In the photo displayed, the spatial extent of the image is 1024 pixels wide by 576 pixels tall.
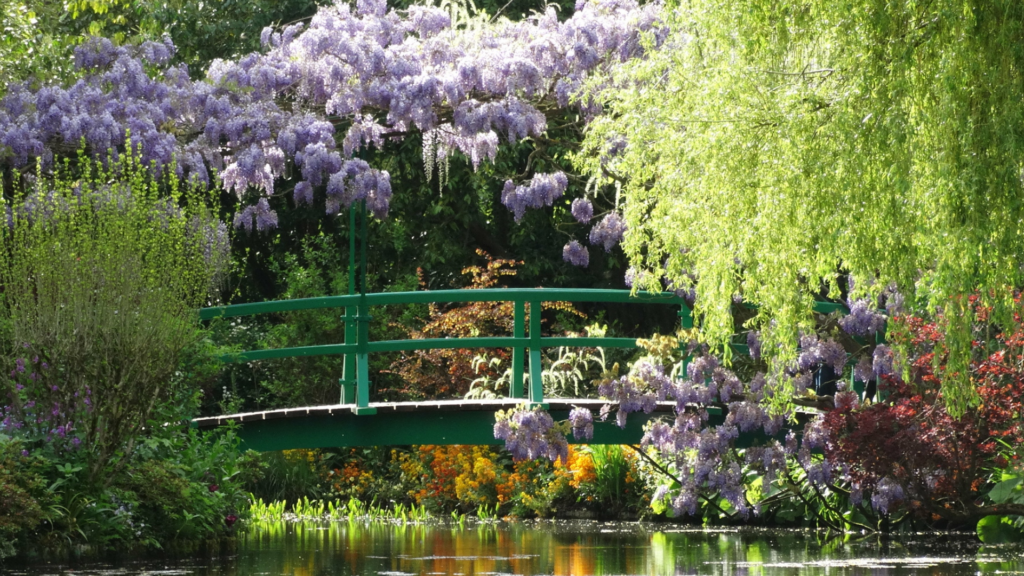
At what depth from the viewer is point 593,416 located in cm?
1090

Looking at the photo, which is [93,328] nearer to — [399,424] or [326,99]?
[399,424]

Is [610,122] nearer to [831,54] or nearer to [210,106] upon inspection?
[831,54]

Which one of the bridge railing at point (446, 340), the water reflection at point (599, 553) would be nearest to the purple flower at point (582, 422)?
the bridge railing at point (446, 340)

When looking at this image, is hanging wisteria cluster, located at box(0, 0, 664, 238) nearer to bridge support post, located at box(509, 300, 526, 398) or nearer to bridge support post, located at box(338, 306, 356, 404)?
bridge support post, located at box(338, 306, 356, 404)

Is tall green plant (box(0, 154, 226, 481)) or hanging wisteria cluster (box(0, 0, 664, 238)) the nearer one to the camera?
tall green plant (box(0, 154, 226, 481))

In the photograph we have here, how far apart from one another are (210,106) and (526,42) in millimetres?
2509

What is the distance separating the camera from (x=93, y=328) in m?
8.30

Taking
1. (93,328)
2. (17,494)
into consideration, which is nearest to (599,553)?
(93,328)

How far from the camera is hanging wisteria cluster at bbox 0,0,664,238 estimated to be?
35.1 ft

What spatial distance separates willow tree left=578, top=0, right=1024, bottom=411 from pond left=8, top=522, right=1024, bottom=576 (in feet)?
4.02

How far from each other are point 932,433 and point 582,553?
2.53 metres

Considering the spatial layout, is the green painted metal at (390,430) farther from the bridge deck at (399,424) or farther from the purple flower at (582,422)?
the purple flower at (582,422)

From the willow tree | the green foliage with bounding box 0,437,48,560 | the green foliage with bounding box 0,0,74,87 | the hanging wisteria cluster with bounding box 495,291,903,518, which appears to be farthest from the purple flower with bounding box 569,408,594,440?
the green foliage with bounding box 0,0,74,87

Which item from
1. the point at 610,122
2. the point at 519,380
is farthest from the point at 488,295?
the point at 610,122
